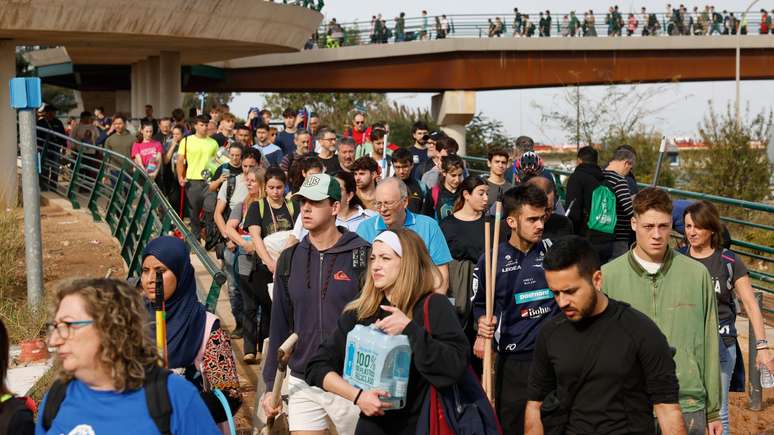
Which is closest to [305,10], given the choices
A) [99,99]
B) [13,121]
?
[13,121]

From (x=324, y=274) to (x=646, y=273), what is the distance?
1724 millimetres

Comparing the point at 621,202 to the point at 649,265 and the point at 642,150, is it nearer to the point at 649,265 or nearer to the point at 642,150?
the point at 649,265

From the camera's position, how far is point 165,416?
3973 mm

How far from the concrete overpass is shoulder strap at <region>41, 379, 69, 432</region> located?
1540 centimetres

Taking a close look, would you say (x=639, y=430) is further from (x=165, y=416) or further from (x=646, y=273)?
(x=165, y=416)

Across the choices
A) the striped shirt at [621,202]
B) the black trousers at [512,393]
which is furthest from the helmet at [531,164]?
the black trousers at [512,393]

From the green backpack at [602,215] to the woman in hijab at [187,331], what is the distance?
223 inches

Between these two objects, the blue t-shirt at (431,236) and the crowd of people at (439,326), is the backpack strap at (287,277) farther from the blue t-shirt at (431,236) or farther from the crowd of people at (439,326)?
the blue t-shirt at (431,236)

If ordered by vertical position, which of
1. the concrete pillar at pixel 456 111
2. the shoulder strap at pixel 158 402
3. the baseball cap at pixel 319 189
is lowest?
the shoulder strap at pixel 158 402

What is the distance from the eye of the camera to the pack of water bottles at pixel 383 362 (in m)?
4.96

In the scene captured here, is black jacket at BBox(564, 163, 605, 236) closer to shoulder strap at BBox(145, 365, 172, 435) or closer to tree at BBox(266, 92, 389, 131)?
shoulder strap at BBox(145, 365, 172, 435)

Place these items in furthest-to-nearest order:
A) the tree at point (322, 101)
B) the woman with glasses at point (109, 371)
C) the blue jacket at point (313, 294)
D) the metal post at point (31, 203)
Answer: the tree at point (322, 101), the metal post at point (31, 203), the blue jacket at point (313, 294), the woman with glasses at point (109, 371)

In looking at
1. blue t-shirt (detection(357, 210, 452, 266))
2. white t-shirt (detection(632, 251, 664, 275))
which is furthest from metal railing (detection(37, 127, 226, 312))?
white t-shirt (detection(632, 251, 664, 275))

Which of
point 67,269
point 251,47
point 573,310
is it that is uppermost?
point 251,47
